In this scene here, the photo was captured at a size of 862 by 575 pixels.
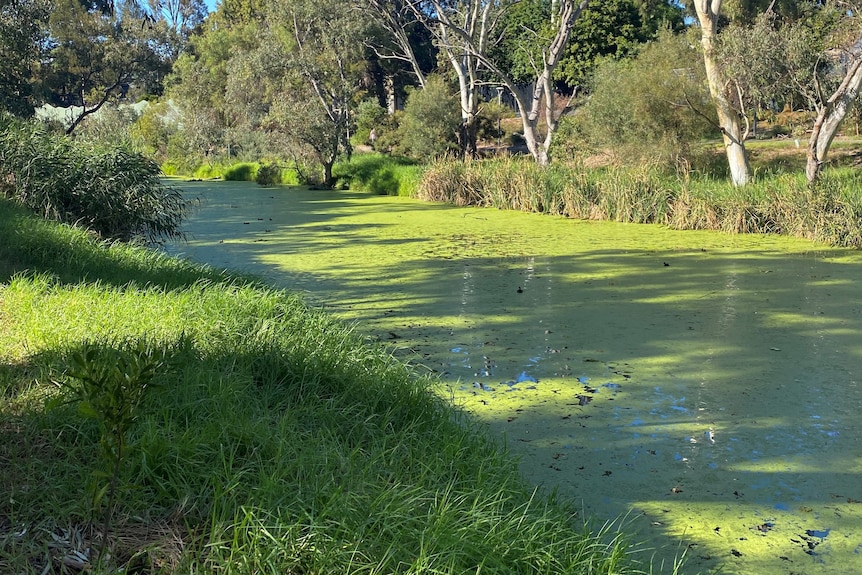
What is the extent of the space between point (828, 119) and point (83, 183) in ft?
31.6

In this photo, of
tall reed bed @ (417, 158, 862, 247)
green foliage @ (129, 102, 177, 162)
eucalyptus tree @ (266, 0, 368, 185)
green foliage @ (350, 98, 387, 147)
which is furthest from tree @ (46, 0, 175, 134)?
tall reed bed @ (417, 158, 862, 247)

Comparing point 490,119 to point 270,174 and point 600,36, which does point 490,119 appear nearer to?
point 600,36

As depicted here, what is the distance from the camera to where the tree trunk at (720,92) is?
12141 mm

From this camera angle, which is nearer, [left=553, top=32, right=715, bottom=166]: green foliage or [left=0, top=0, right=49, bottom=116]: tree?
[left=553, top=32, right=715, bottom=166]: green foliage

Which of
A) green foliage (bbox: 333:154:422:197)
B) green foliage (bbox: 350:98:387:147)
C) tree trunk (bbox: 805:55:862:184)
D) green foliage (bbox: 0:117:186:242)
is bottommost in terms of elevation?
green foliage (bbox: 0:117:186:242)

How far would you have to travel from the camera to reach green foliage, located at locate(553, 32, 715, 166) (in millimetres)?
13492

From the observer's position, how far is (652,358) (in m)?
4.61

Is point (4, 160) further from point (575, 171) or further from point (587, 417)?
point (575, 171)

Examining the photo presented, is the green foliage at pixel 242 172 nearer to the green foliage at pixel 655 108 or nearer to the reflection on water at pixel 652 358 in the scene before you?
the green foliage at pixel 655 108

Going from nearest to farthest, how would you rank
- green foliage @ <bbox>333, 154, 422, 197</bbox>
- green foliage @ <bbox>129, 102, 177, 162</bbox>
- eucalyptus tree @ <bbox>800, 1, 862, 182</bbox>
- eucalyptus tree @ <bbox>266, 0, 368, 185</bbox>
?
eucalyptus tree @ <bbox>800, 1, 862, 182</bbox> → green foliage @ <bbox>333, 154, 422, 197</bbox> → eucalyptus tree @ <bbox>266, 0, 368, 185</bbox> → green foliage @ <bbox>129, 102, 177, 162</bbox>

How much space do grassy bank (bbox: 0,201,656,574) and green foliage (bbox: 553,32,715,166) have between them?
10.6 m

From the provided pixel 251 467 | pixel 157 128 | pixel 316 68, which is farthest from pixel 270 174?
pixel 251 467

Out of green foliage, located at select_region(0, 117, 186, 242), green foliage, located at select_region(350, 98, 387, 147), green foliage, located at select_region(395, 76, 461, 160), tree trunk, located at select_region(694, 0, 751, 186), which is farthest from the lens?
green foliage, located at select_region(350, 98, 387, 147)

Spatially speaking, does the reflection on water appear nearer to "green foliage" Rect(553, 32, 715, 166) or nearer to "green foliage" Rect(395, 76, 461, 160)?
"green foliage" Rect(553, 32, 715, 166)
